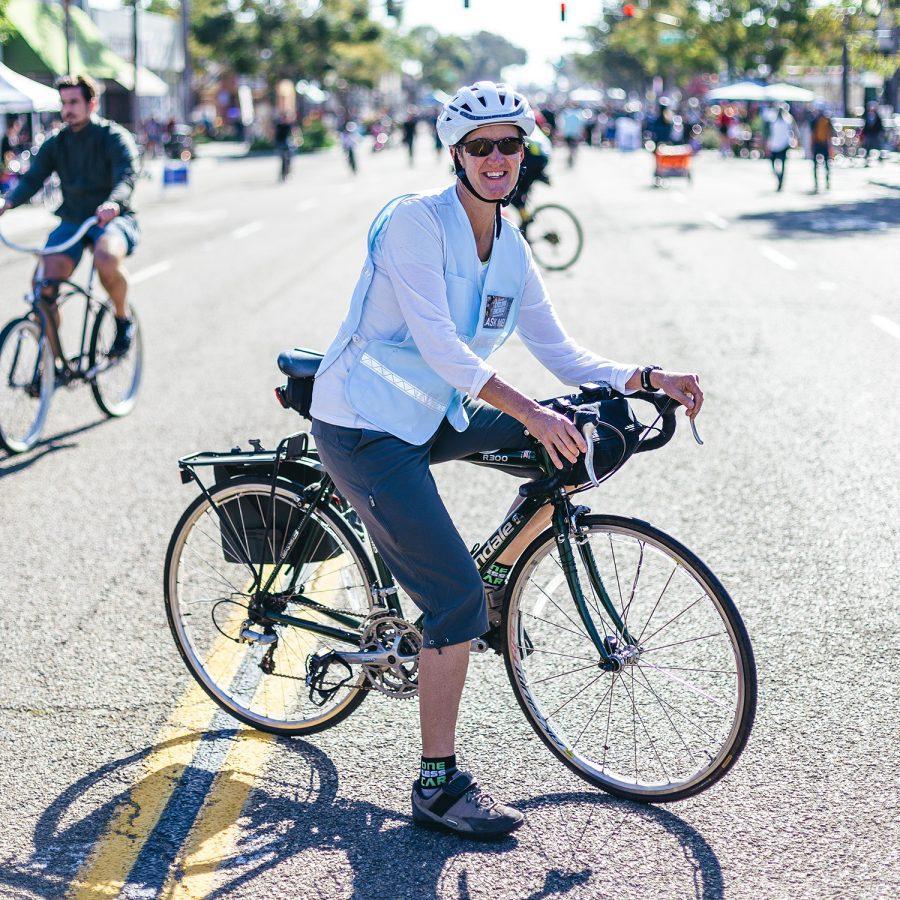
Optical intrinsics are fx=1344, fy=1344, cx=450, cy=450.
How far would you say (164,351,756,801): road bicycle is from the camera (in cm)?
353

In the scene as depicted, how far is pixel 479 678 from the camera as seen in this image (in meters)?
4.48

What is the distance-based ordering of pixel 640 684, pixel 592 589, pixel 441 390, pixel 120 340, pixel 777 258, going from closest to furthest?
pixel 441 390 < pixel 592 589 < pixel 640 684 < pixel 120 340 < pixel 777 258

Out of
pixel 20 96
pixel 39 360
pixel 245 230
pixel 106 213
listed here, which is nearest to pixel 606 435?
pixel 106 213

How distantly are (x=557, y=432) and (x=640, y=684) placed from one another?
1.13 meters

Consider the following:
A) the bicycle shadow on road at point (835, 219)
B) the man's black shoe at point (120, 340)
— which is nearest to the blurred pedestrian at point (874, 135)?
the bicycle shadow on road at point (835, 219)

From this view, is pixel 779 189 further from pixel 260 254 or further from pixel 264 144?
pixel 264 144

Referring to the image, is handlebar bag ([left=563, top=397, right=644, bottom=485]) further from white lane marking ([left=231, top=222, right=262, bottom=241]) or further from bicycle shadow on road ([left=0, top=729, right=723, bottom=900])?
white lane marking ([left=231, top=222, right=262, bottom=241])

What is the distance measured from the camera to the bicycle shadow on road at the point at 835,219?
19934 mm

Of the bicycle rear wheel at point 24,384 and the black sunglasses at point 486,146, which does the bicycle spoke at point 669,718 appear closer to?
the black sunglasses at point 486,146

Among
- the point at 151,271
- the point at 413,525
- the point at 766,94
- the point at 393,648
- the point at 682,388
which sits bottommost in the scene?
the point at 393,648

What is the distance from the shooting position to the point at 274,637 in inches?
161

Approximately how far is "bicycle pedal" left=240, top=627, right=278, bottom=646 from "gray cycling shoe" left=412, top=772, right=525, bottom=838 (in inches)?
30.8

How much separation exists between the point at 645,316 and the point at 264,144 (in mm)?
52260

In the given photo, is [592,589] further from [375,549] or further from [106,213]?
[106,213]
